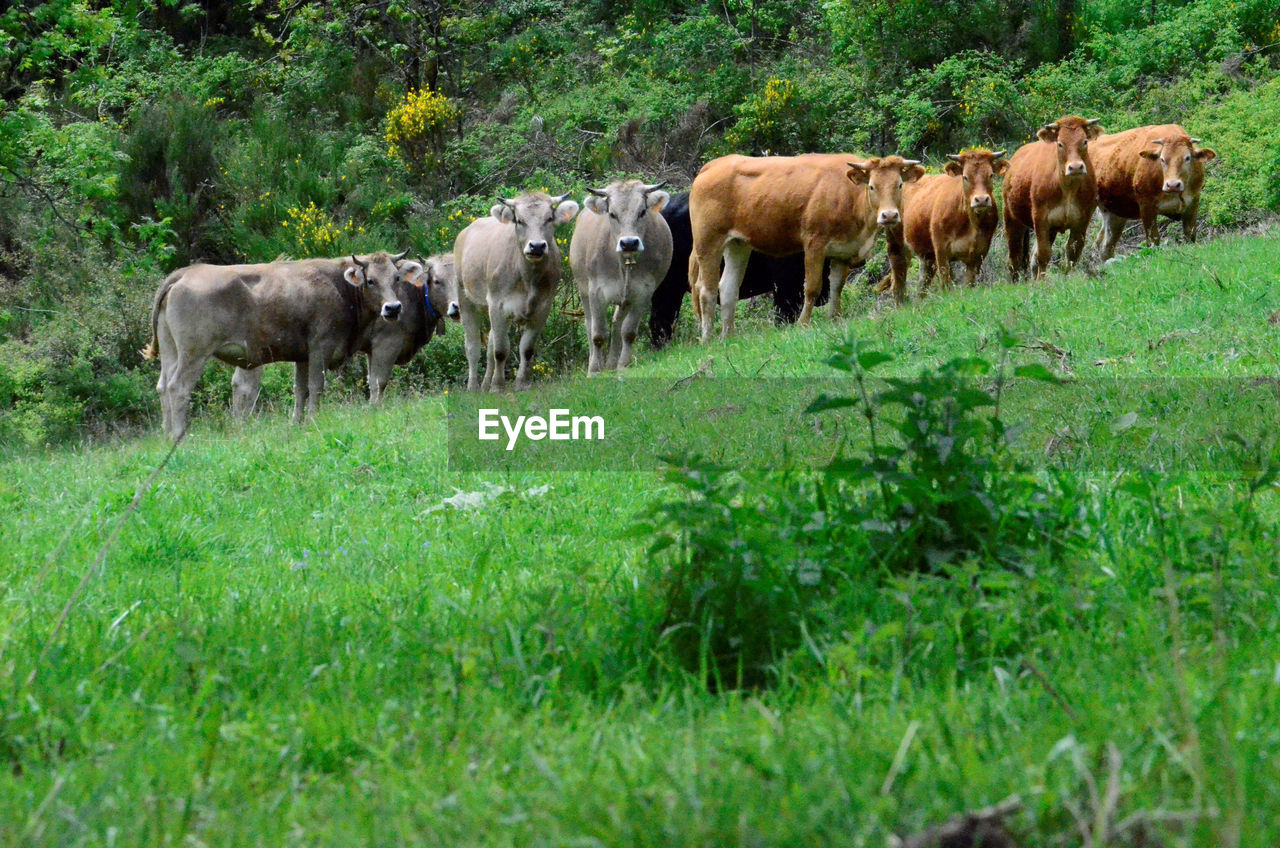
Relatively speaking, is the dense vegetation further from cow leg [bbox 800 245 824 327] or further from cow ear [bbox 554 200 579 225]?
cow leg [bbox 800 245 824 327]

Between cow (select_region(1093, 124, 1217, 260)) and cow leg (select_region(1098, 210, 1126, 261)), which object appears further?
cow leg (select_region(1098, 210, 1126, 261))

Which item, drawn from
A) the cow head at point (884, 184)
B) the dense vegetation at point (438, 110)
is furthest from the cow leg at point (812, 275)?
the dense vegetation at point (438, 110)

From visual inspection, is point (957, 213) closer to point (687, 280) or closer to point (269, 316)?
point (687, 280)

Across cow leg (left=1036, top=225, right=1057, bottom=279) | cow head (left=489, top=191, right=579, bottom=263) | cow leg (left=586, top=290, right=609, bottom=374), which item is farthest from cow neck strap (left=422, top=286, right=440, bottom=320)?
cow leg (left=1036, top=225, right=1057, bottom=279)

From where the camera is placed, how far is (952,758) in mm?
2297

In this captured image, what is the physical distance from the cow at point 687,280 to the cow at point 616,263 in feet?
9.41

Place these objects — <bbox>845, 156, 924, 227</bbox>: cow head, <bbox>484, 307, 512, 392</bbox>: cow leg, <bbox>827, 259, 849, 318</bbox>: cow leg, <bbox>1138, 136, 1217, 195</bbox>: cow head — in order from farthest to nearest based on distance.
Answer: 1. <bbox>1138, 136, 1217, 195</bbox>: cow head
2. <bbox>827, 259, 849, 318</bbox>: cow leg
3. <bbox>484, 307, 512, 392</bbox>: cow leg
4. <bbox>845, 156, 924, 227</bbox>: cow head

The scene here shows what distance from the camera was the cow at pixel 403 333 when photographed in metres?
17.0

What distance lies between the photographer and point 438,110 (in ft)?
100

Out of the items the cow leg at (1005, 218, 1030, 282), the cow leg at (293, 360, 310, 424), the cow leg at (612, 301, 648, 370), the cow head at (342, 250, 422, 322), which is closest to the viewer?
the cow leg at (612, 301, 648, 370)

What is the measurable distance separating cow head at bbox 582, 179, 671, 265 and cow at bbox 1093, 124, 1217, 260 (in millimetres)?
5996

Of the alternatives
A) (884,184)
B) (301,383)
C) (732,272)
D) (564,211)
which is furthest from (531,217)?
(884,184)

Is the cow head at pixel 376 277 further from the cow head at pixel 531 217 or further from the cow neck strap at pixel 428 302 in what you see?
the cow head at pixel 531 217

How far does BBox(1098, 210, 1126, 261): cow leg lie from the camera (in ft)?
58.9
